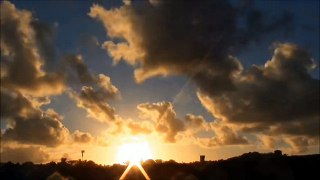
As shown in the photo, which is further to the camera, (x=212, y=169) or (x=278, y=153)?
(x=212, y=169)

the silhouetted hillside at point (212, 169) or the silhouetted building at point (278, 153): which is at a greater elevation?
the silhouetted building at point (278, 153)

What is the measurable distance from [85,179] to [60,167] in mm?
15745

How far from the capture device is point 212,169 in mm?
109875

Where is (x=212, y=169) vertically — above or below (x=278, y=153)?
below

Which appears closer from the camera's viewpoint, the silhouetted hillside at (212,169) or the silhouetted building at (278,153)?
the silhouetted hillside at (212,169)

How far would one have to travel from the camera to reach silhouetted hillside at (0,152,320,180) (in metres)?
103

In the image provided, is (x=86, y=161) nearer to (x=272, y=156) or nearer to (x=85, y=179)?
(x=85, y=179)

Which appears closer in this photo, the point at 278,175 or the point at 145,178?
the point at 278,175

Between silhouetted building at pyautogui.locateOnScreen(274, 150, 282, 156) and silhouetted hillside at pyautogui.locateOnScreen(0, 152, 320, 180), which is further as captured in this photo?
silhouetted building at pyautogui.locateOnScreen(274, 150, 282, 156)

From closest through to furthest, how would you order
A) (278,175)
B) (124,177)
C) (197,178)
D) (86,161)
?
(278,175)
(197,178)
(124,177)
(86,161)

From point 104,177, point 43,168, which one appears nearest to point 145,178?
point 104,177

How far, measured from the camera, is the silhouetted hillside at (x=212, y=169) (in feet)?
338

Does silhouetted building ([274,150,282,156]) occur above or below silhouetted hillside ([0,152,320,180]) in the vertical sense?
above

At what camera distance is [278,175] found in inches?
4008
